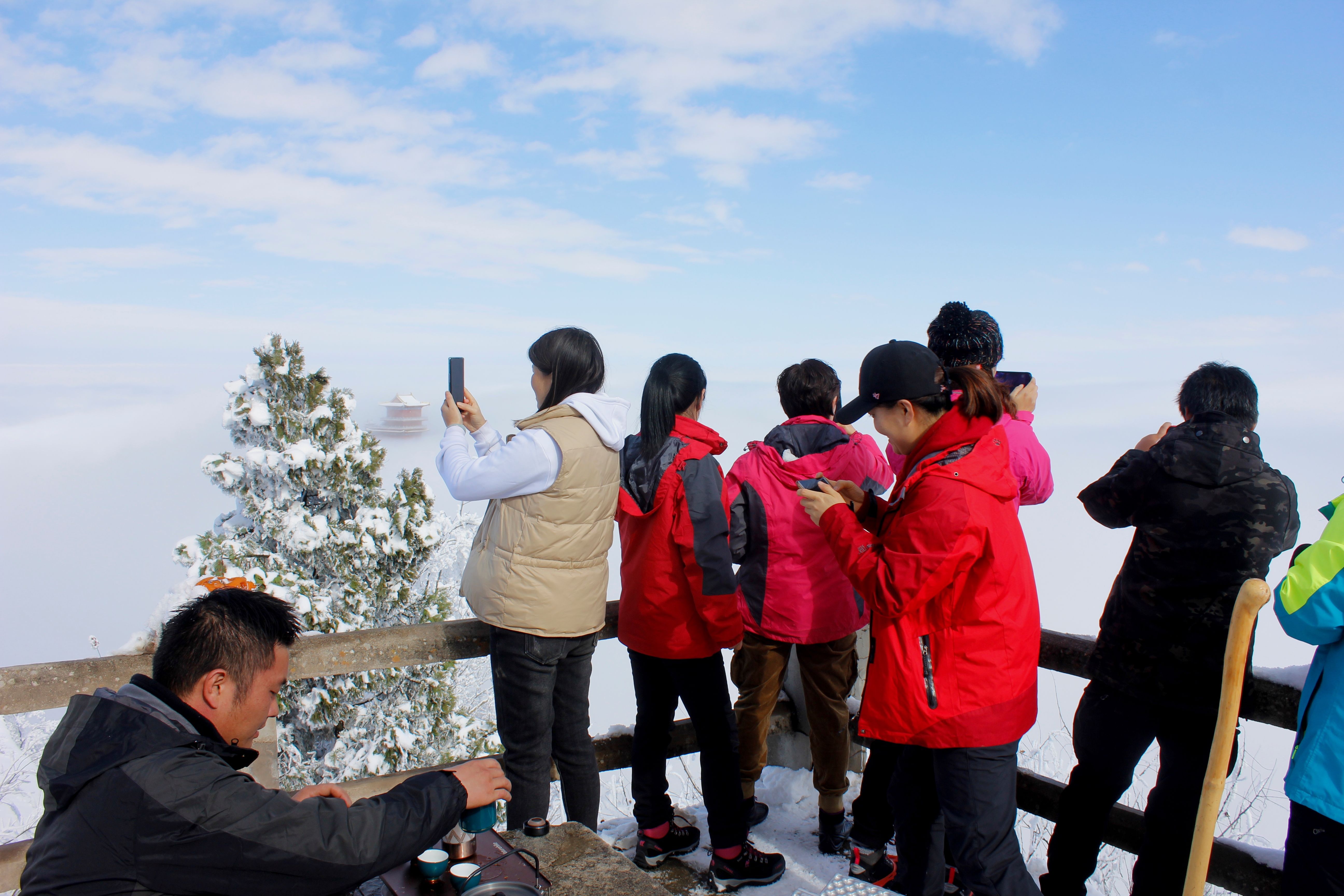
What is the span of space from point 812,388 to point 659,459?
0.86m

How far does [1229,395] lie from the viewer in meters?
2.88

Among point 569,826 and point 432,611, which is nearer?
point 569,826

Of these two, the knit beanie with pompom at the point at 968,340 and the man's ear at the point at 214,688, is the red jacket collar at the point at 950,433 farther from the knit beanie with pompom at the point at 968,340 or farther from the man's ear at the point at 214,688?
the man's ear at the point at 214,688

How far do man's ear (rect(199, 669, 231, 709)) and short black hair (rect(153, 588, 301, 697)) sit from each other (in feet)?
0.03

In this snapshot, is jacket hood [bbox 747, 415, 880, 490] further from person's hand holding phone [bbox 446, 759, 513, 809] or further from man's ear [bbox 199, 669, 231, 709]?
man's ear [bbox 199, 669, 231, 709]

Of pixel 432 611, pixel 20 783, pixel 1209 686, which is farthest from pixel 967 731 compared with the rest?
pixel 20 783

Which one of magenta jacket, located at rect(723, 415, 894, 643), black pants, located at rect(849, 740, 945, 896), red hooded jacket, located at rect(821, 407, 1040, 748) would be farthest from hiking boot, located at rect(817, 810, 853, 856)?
red hooded jacket, located at rect(821, 407, 1040, 748)

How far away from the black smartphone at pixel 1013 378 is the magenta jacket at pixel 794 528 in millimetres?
624

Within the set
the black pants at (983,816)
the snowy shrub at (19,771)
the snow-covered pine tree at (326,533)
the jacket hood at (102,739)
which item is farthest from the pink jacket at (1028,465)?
the snowy shrub at (19,771)

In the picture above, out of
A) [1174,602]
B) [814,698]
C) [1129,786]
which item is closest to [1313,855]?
[1129,786]

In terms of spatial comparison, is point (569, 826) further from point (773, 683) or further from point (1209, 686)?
point (1209, 686)

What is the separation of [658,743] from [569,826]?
3.94 feet

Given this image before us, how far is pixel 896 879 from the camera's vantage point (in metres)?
3.14

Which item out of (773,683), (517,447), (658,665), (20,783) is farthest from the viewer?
(20,783)
